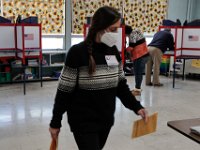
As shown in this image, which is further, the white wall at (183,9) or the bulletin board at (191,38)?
the white wall at (183,9)

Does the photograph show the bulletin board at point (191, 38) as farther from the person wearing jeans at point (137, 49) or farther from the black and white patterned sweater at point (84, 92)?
the black and white patterned sweater at point (84, 92)

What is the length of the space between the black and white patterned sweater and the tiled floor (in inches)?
58.3

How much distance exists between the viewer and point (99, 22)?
1662 millimetres

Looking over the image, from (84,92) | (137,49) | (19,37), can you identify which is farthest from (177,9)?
(84,92)

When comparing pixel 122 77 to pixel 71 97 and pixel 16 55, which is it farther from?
pixel 16 55

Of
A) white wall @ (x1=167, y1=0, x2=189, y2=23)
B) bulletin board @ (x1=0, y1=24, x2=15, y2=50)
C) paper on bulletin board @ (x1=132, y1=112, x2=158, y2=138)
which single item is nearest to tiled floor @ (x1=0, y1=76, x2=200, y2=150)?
bulletin board @ (x1=0, y1=24, x2=15, y2=50)

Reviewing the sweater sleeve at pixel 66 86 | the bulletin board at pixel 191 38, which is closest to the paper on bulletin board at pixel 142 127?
the sweater sleeve at pixel 66 86

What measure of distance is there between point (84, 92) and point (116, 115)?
2616 mm

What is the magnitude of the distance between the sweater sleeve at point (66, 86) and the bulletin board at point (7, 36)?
429 cm

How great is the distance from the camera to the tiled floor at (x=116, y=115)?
321 centimetres

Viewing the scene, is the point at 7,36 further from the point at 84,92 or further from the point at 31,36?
the point at 84,92

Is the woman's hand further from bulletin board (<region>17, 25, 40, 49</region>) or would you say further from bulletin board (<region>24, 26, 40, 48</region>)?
bulletin board (<region>24, 26, 40, 48</region>)

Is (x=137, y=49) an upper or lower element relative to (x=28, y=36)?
lower

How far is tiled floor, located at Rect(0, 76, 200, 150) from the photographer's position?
3.21m
